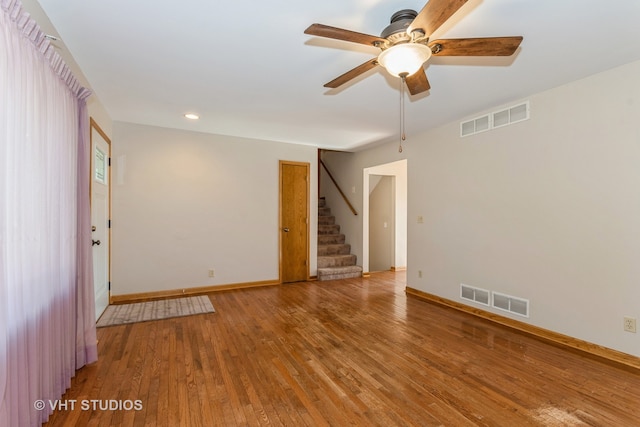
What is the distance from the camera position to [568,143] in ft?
9.50

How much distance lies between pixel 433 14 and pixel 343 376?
2436mm

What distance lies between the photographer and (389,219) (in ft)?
22.6

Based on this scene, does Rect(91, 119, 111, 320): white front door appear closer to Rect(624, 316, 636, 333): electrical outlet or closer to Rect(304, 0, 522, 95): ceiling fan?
Rect(304, 0, 522, 95): ceiling fan

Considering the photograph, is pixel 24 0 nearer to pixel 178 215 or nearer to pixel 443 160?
pixel 178 215

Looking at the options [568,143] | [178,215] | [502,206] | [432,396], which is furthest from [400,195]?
[432,396]

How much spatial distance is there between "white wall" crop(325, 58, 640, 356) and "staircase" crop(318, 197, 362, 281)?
6.45ft

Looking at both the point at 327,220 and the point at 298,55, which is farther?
the point at 327,220

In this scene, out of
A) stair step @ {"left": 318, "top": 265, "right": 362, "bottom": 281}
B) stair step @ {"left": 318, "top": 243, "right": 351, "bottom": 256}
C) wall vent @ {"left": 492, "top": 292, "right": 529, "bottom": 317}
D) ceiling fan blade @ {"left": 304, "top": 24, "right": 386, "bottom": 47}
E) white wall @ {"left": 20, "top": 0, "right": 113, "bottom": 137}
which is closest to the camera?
ceiling fan blade @ {"left": 304, "top": 24, "right": 386, "bottom": 47}

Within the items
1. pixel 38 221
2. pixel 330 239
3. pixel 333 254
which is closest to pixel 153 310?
pixel 38 221

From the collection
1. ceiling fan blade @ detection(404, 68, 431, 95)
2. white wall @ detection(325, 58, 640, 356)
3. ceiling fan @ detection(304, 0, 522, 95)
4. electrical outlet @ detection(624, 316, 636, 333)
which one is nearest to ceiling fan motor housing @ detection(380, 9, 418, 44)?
ceiling fan @ detection(304, 0, 522, 95)

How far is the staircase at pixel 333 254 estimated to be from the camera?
5.81m

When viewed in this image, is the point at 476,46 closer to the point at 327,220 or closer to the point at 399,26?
the point at 399,26

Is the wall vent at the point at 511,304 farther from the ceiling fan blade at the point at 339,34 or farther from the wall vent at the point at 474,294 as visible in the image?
the ceiling fan blade at the point at 339,34

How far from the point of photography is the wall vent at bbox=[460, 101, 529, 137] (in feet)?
10.7
